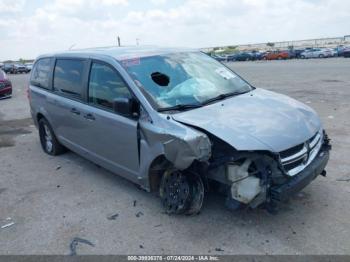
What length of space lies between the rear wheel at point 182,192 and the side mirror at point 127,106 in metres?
0.77

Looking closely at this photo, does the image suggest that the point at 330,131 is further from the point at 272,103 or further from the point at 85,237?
the point at 85,237

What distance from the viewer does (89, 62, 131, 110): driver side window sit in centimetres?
429

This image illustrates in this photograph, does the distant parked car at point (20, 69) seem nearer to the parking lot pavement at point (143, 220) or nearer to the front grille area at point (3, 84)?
the front grille area at point (3, 84)

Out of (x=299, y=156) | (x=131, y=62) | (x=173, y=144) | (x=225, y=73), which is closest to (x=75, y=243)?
(x=173, y=144)

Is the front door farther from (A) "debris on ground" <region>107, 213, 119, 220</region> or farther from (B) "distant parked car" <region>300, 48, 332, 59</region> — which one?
(B) "distant parked car" <region>300, 48, 332, 59</region>

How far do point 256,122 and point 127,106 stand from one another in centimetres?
140

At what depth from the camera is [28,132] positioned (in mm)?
8711

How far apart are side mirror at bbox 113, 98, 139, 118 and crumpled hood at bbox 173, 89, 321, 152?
537 millimetres

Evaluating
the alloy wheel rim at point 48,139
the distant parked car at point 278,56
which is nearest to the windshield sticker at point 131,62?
the alloy wheel rim at point 48,139

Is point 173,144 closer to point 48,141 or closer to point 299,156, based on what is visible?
point 299,156

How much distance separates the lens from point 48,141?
21.9 ft

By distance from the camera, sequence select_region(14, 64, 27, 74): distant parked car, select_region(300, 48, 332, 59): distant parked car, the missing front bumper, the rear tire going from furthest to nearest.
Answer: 1. select_region(300, 48, 332, 59): distant parked car
2. select_region(14, 64, 27, 74): distant parked car
3. the rear tire
4. the missing front bumper

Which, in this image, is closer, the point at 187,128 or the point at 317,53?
the point at 187,128

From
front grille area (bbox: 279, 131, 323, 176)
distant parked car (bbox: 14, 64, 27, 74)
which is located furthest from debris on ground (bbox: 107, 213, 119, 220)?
distant parked car (bbox: 14, 64, 27, 74)
